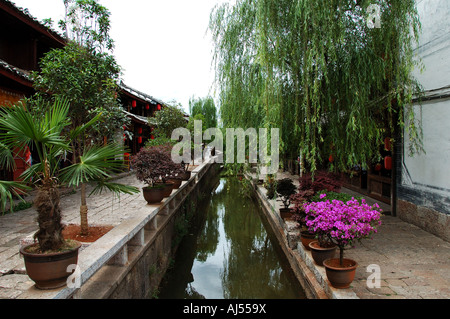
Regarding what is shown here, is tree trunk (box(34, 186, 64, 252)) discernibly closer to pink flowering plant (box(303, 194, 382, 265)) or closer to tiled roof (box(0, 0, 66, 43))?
pink flowering plant (box(303, 194, 382, 265))

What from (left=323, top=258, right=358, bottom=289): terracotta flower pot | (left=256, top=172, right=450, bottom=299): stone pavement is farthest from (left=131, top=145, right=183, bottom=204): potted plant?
(left=323, top=258, right=358, bottom=289): terracotta flower pot

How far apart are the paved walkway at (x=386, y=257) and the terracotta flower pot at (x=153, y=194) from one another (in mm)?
645

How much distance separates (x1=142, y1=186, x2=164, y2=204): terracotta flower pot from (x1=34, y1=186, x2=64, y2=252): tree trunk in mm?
3012

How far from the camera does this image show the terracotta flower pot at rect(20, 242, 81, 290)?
2.41 m

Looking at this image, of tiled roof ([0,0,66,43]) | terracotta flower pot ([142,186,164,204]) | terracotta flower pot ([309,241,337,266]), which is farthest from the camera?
tiled roof ([0,0,66,43])

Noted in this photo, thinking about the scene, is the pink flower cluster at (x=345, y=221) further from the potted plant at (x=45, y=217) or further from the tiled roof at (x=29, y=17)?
the tiled roof at (x=29, y=17)

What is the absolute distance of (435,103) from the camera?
17.3 ft

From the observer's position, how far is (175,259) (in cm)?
657

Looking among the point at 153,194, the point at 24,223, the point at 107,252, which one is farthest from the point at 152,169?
the point at 107,252

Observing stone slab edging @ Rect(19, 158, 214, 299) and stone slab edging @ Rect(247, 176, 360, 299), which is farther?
stone slab edging @ Rect(247, 176, 360, 299)

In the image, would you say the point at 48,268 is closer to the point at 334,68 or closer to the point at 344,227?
the point at 344,227

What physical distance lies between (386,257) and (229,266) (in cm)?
292
